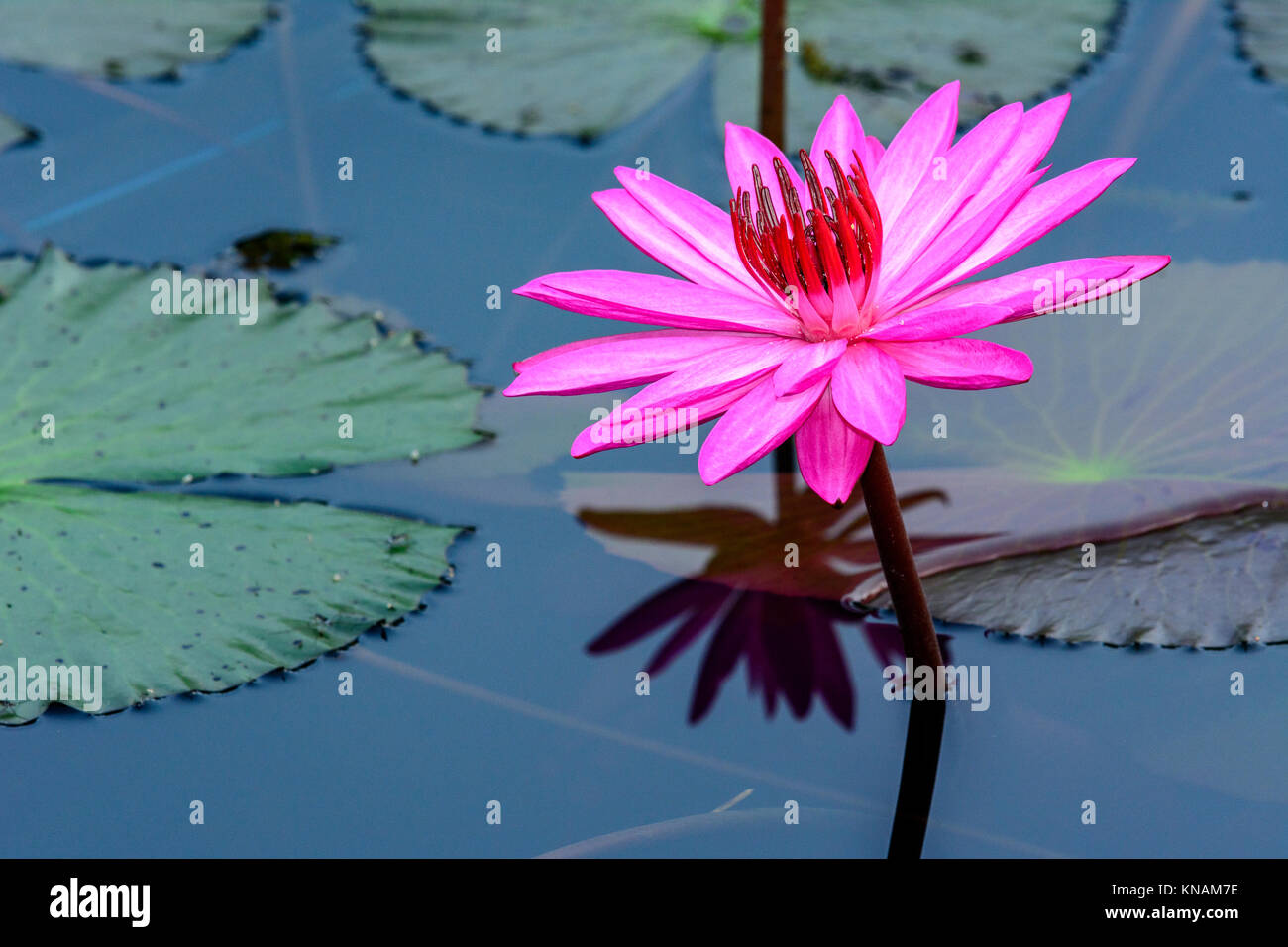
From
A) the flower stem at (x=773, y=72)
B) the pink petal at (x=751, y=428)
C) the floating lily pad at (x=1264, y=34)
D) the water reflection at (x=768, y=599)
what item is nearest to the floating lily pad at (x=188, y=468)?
the water reflection at (x=768, y=599)

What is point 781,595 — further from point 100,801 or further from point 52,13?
point 52,13

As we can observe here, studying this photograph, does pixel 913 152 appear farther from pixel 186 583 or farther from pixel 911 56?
pixel 911 56

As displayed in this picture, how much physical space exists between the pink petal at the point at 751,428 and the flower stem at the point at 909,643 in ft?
0.36

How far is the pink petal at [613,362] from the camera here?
4.47 feet

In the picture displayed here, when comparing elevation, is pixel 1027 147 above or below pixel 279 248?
below

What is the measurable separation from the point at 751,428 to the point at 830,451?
Answer: 0.33 feet

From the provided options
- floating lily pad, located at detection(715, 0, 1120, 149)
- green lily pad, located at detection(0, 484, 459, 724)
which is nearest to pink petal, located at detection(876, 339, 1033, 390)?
green lily pad, located at detection(0, 484, 459, 724)

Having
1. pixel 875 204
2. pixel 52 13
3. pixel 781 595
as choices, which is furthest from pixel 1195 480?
pixel 52 13

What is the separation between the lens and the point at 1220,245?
2535 millimetres

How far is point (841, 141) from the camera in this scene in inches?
63.1

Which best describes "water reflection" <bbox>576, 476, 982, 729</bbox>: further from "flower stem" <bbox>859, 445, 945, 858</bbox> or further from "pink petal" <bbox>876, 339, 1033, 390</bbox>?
"pink petal" <bbox>876, 339, 1033, 390</bbox>

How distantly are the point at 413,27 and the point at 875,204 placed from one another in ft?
7.94

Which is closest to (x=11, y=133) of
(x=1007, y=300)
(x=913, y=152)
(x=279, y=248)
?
(x=279, y=248)

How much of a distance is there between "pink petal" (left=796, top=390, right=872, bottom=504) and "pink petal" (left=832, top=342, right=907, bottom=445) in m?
0.03
